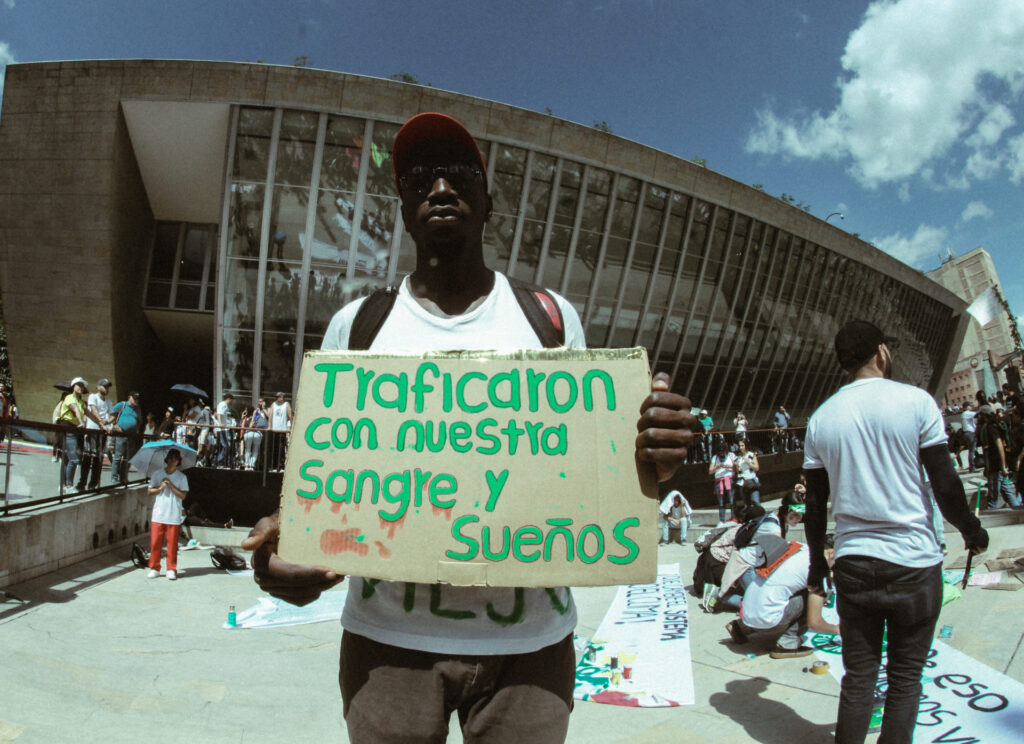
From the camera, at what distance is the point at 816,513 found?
9.96 ft

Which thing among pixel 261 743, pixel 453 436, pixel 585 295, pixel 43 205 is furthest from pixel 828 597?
pixel 43 205

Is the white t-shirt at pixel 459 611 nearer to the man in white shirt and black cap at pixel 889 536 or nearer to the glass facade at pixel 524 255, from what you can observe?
the man in white shirt and black cap at pixel 889 536

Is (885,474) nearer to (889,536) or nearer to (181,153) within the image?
(889,536)

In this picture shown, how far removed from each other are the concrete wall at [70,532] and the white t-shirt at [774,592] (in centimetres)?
731

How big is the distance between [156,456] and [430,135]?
896cm

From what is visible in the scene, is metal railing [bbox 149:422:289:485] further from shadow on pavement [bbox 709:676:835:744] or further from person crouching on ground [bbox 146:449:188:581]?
shadow on pavement [bbox 709:676:835:744]

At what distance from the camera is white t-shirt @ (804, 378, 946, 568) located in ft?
8.57

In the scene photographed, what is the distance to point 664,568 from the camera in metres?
8.38

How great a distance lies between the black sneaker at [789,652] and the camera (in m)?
4.91

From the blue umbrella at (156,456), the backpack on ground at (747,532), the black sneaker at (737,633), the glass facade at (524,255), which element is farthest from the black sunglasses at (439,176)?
the glass facade at (524,255)

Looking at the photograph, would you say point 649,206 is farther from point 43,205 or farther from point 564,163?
point 43,205

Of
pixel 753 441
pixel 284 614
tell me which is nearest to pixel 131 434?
pixel 284 614

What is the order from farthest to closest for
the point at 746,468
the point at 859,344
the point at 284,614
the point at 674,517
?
the point at 746,468, the point at 674,517, the point at 284,614, the point at 859,344

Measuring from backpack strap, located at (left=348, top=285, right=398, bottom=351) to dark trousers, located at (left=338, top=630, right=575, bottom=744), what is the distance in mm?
761
